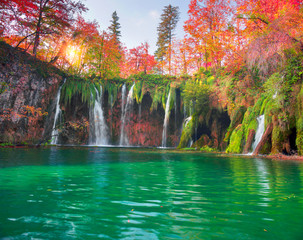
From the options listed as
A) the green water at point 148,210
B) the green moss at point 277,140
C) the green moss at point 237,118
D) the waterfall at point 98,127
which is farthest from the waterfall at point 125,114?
the green water at point 148,210

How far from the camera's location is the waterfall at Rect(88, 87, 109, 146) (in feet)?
103

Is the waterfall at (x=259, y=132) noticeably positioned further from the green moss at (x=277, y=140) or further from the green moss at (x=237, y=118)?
the green moss at (x=237, y=118)

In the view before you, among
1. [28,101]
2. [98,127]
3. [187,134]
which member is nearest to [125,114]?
[98,127]

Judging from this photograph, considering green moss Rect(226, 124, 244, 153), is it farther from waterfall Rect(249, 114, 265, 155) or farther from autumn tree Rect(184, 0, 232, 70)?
autumn tree Rect(184, 0, 232, 70)

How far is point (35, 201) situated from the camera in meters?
3.96

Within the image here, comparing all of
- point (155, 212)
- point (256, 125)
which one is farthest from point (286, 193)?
point (256, 125)

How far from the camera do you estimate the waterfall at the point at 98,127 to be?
103ft

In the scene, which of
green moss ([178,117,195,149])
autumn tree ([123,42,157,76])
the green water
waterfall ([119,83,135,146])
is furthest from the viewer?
autumn tree ([123,42,157,76])

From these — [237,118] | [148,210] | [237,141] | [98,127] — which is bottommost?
[148,210]

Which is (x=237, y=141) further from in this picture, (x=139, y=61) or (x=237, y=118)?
(x=139, y=61)

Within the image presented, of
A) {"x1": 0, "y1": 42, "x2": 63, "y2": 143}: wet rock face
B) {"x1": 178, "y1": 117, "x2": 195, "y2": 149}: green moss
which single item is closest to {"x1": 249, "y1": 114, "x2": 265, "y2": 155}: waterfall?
{"x1": 178, "y1": 117, "x2": 195, "y2": 149}: green moss

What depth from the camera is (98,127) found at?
32625mm

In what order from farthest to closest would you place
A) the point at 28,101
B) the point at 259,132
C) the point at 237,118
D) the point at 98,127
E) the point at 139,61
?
the point at 139,61, the point at 98,127, the point at 28,101, the point at 237,118, the point at 259,132

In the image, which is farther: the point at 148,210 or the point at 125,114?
the point at 125,114
